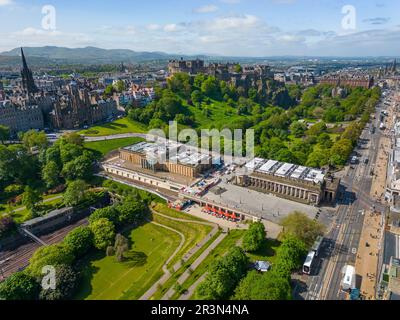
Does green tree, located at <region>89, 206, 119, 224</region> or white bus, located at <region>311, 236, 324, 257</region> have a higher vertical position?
green tree, located at <region>89, 206, 119, 224</region>

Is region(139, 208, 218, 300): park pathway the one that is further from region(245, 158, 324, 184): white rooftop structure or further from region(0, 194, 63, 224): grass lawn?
region(0, 194, 63, 224): grass lawn

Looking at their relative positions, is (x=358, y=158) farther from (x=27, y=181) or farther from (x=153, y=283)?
(x=27, y=181)

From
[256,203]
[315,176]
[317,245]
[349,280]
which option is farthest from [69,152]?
[349,280]

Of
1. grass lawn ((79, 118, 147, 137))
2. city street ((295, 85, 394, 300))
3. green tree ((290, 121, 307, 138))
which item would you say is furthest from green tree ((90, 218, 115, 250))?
green tree ((290, 121, 307, 138))

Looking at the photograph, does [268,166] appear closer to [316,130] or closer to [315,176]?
[315,176]

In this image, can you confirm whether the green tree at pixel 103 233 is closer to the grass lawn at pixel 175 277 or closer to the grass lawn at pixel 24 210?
the grass lawn at pixel 175 277

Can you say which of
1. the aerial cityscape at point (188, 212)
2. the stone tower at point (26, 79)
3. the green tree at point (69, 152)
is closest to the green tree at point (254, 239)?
the aerial cityscape at point (188, 212)
